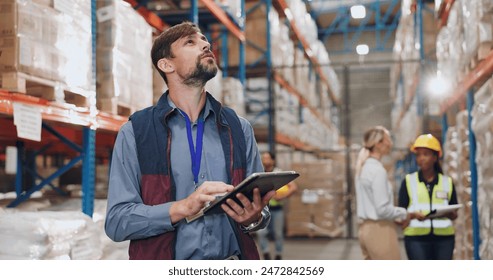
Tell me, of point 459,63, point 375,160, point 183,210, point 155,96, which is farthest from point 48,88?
point 459,63

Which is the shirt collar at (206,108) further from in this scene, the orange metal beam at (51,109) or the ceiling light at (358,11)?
the ceiling light at (358,11)

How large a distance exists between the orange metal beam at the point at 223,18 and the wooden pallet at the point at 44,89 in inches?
106

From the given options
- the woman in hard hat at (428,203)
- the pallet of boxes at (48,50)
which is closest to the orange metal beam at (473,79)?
the woman in hard hat at (428,203)

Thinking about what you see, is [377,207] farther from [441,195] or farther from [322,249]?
[322,249]

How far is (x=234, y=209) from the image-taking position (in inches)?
65.2

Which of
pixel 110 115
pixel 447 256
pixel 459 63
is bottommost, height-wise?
pixel 447 256

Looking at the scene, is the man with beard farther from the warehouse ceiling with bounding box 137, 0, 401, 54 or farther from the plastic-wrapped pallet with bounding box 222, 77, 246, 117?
the plastic-wrapped pallet with bounding box 222, 77, 246, 117

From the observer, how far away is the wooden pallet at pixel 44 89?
269cm

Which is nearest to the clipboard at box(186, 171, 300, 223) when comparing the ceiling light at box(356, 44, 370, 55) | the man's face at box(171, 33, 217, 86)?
the man's face at box(171, 33, 217, 86)

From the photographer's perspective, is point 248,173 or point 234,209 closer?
point 234,209

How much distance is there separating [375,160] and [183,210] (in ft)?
8.82

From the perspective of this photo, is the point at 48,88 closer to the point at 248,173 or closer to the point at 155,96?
the point at 248,173

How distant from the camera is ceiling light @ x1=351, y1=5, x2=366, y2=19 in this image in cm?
1509

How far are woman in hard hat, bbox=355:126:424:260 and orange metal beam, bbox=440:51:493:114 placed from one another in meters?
0.79
